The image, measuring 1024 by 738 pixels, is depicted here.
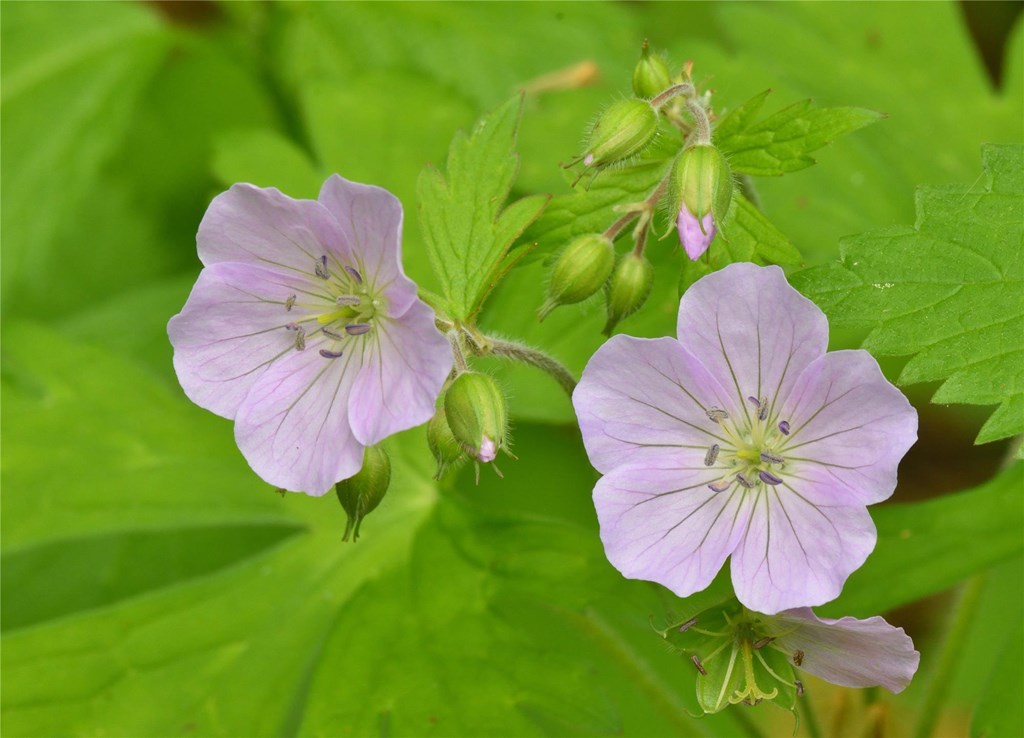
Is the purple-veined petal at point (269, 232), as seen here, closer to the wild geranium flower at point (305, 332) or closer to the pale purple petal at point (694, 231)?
the wild geranium flower at point (305, 332)

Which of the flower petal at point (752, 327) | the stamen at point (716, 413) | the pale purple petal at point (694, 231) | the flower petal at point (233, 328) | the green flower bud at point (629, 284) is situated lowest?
the flower petal at point (233, 328)

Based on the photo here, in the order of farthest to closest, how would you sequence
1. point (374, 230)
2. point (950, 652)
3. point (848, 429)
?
point (950, 652)
point (374, 230)
point (848, 429)

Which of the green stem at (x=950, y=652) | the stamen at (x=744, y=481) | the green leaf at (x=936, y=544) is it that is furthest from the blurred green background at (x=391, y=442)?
the stamen at (x=744, y=481)

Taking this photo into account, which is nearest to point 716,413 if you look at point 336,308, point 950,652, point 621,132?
point 621,132

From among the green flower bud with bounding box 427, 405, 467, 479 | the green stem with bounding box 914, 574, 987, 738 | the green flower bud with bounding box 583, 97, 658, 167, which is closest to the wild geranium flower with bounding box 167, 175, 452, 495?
the green flower bud with bounding box 427, 405, 467, 479

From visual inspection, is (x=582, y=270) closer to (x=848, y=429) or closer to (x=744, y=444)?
(x=744, y=444)

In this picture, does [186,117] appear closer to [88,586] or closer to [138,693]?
[88,586]
